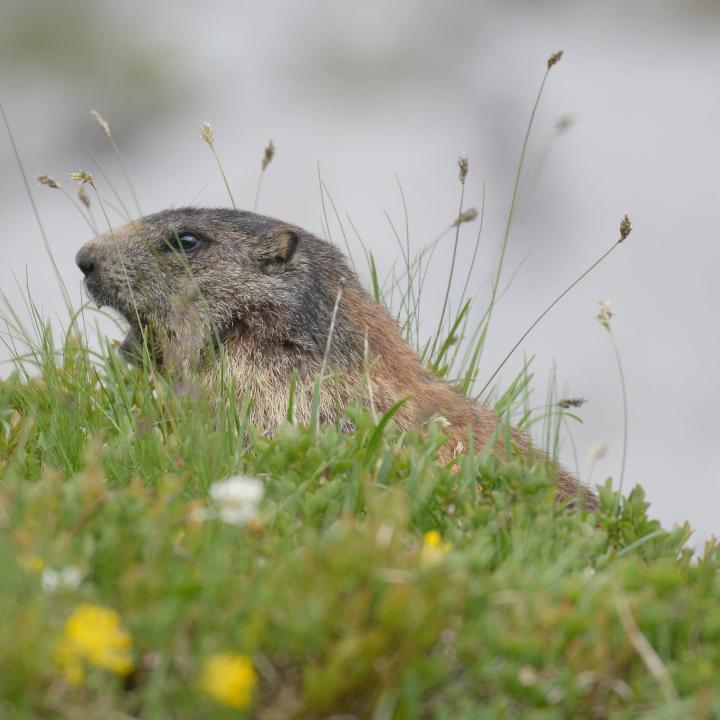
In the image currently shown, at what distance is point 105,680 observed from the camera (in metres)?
2.44

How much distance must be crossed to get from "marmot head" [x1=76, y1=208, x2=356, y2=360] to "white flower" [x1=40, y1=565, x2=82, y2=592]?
3.08 m

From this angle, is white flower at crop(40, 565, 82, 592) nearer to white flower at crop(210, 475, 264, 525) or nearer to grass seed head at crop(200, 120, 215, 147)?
white flower at crop(210, 475, 264, 525)

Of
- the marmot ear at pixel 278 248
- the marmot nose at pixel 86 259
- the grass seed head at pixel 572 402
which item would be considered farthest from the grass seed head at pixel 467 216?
the marmot nose at pixel 86 259

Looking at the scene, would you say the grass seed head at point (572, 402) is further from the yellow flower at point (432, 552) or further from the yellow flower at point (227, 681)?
the yellow flower at point (227, 681)

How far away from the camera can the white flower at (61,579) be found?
2492 mm

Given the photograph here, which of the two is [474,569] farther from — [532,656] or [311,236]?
[311,236]

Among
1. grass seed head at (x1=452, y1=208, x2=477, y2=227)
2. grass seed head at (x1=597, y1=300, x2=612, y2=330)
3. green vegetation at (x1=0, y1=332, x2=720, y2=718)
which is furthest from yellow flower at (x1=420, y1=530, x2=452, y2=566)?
grass seed head at (x1=452, y1=208, x2=477, y2=227)

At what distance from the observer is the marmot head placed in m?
5.71

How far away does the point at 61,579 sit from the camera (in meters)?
2.49

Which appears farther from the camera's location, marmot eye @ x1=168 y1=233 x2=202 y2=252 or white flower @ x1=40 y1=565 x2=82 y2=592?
marmot eye @ x1=168 y1=233 x2=202 y2=252

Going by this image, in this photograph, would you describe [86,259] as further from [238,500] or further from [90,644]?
[90,644]

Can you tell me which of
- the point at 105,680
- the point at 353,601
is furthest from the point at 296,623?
the point at 105,680

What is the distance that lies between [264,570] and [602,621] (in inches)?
31.3

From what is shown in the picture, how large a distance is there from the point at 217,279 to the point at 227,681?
391 cm
